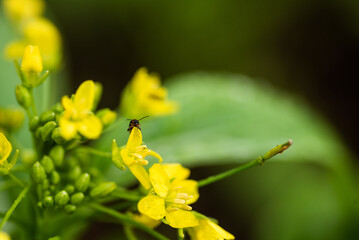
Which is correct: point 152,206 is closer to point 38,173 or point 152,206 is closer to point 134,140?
point 134,140

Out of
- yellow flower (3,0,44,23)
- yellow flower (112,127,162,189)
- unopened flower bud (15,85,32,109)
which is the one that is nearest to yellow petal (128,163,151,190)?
yellow flower (112,127,162,189)

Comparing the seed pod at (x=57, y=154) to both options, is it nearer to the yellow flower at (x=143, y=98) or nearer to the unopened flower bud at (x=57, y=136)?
the unopened flower bud at (x=57, y=136)

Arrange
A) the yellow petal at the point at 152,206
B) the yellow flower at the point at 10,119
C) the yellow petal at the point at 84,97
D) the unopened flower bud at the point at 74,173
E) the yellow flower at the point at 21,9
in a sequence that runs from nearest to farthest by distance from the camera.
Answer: the yellow petal at the point at 152,206
the yellow petal at the point at 84,97
the unopened flower bud at the point at 74,173
the yellow flower at the point at 10,119
the yellow flower at the point at 21,9

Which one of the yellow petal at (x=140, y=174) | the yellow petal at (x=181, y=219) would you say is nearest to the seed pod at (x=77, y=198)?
the yellow petal at (x=140, y=174)

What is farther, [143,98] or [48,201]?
[143,98]

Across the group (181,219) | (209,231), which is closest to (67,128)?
(181,219)

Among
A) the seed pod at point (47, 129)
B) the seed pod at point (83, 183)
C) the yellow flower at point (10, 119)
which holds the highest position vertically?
the yellow flower at point (10, 119)
